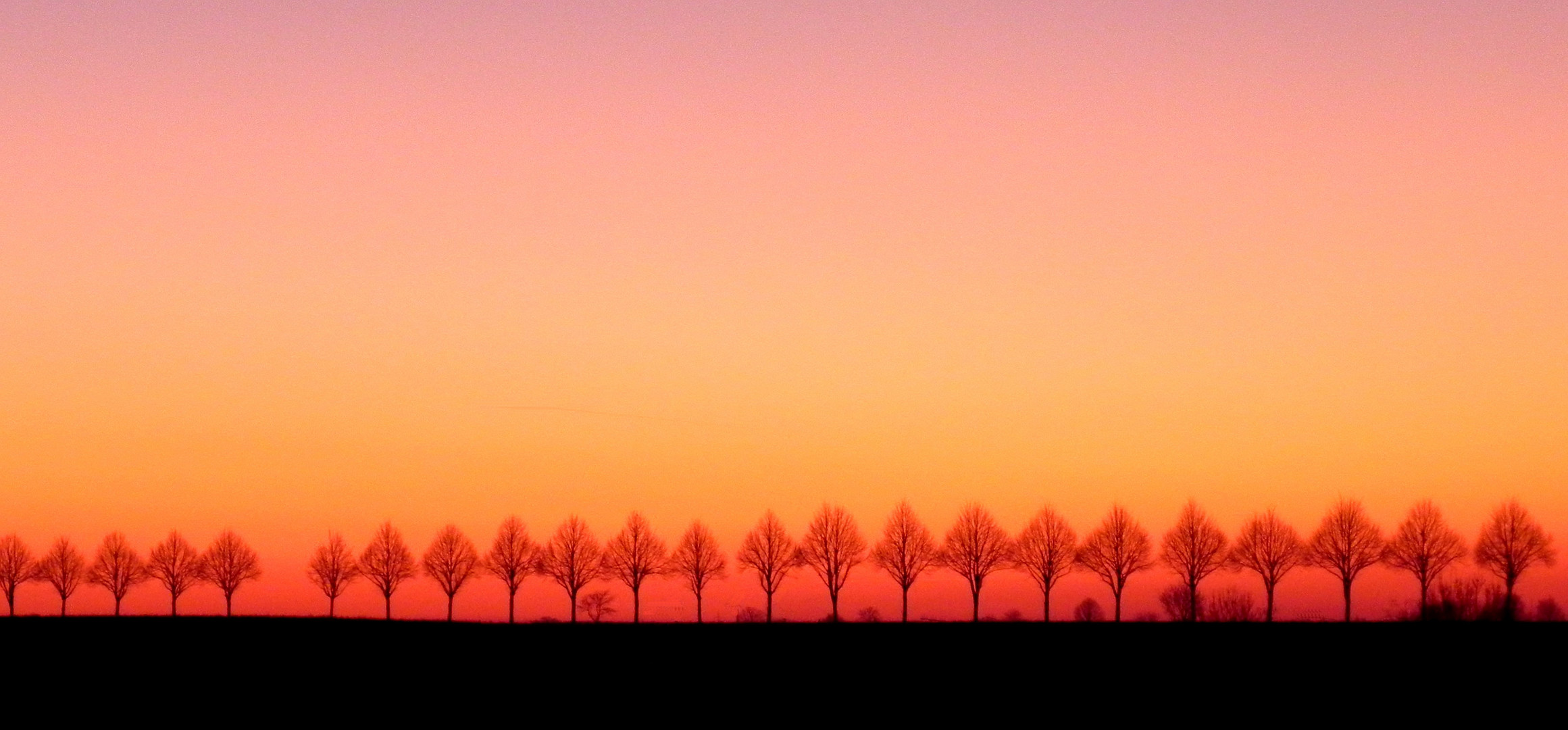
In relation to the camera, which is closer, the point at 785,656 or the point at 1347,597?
the point at 785,656

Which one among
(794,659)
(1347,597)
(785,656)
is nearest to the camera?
(794,659)

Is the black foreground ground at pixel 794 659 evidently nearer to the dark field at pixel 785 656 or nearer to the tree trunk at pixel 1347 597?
the dark field at pixel 785 656

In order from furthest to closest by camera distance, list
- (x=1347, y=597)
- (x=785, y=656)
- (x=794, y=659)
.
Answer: (x=1347, y=597) < (x=785, y=656) < (x=794, y=659)

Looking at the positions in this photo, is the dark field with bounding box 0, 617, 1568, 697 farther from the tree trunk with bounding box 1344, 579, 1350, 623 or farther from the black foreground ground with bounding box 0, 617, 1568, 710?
the tree trunk with bounding box 1344, 579, 1350, 623

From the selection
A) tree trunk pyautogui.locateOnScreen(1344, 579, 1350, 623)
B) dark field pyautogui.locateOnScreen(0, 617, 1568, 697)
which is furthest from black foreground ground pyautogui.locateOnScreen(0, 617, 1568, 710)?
tree trunk pyautogui.locateOnScreen(1344, 579, 1350, 623)

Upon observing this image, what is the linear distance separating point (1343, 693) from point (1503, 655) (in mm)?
12007

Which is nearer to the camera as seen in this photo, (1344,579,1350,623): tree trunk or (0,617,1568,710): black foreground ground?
(0,617,1568,710): black foreground ground

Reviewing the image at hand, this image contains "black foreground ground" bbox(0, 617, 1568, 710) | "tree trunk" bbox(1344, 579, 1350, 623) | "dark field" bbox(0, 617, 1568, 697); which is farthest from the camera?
"tree trunk" bbox(1344, 579, 1350, 623)

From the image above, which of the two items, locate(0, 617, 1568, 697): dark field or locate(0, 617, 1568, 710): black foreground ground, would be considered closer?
locate(0, 617, 1568, 710): black foreground ground

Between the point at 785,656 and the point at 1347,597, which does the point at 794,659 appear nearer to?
the point at 785,656

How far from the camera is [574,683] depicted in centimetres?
6391

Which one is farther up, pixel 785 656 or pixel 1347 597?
pixel 1347 597

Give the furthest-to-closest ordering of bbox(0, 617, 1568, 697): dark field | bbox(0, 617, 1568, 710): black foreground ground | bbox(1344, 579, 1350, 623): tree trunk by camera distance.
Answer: bbox(1344, 579, 1350, 623): tree trunk → bbox(0, 617, 1568, 697): dark field → bbox(0, 617, 1568, 710): black foreground ground

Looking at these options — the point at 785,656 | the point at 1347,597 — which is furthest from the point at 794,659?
the point at 1347,597
